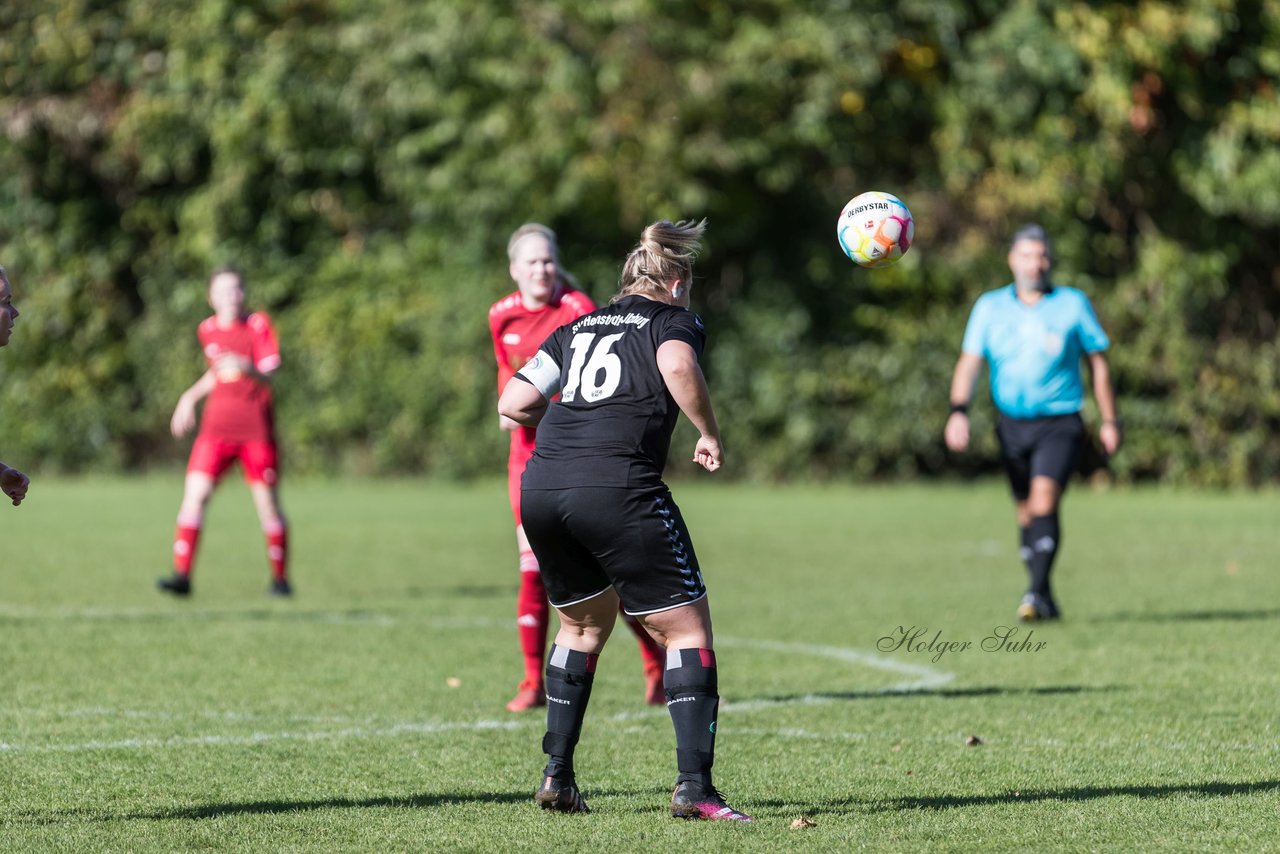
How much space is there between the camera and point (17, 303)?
2523 centimetres

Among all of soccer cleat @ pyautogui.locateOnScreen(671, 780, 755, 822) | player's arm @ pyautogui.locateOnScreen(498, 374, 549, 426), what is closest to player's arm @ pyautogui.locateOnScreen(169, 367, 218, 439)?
player's arm @ pyautogui.locateOnScreen(498, 374, 549, 426)

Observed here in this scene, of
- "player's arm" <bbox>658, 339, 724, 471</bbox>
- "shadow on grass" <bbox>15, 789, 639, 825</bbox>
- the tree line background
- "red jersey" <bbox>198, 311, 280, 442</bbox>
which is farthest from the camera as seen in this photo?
the tree line background

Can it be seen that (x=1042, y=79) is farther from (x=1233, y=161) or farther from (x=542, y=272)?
(x=542, y=272)

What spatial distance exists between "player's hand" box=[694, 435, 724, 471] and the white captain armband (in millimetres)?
534

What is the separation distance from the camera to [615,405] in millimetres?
5426

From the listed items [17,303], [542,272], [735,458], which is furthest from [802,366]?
[542,272]

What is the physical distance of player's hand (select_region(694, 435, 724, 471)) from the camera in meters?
5.37

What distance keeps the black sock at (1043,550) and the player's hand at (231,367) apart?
16.9 feet

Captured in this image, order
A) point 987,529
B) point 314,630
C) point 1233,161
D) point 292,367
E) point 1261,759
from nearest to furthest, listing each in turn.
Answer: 1. point 1261,759
2. point 314,630
3. point 987,529
4. point 1233,161
5. point 292,367

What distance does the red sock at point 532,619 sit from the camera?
25.2 feet

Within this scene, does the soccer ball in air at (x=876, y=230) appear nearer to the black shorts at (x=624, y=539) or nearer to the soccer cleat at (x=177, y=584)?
the black shorts at (x=624, y=539)

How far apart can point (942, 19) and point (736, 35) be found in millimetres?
2422

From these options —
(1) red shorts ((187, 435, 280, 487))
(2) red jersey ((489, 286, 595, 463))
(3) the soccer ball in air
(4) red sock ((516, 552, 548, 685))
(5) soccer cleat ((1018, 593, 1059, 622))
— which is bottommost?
(5) soccer cleat ((1018, 593, 1059, 622))

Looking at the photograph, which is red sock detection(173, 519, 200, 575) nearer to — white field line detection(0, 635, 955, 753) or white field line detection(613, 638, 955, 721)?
white field line detection(613, 638, 955, 721)
